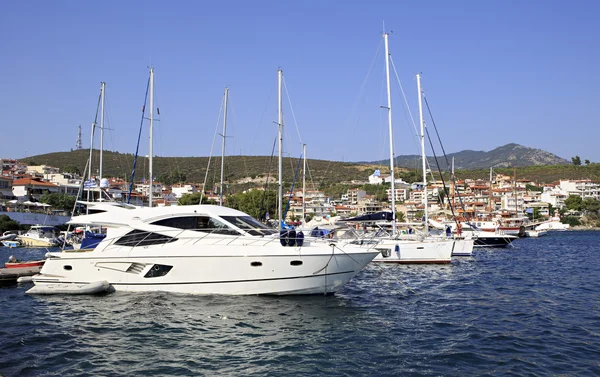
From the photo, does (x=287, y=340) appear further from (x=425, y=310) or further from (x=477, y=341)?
(x=425, y=310)

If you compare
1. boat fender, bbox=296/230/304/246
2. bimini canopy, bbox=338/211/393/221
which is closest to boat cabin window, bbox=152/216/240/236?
boat fender, bbox=296/230/304/246

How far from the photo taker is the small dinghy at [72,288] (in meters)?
18.1

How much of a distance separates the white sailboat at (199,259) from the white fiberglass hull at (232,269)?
1.3 inches

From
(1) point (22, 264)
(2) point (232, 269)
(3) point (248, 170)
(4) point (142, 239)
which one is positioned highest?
(3) point (248, 170)

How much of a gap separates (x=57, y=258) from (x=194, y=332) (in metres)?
8.58

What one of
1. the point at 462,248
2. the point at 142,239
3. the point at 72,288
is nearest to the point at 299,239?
the point at 142,239

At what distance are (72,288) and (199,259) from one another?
5.10 metres

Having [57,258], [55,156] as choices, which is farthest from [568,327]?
[55,156]

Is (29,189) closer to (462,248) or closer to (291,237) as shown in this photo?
(462,248)

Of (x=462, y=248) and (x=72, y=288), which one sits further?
(x=462, y=248)

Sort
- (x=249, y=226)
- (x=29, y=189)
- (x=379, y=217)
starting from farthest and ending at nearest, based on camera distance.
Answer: (x=29, y=189) < (x=379, y=217) < (x=249, y=226)

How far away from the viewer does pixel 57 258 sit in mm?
18938

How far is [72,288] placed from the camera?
18.4 metres

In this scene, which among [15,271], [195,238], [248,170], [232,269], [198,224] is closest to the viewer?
[232,269]
